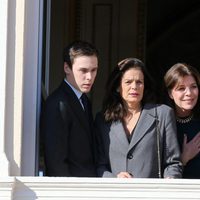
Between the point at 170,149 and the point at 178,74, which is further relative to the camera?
the point at 178,74

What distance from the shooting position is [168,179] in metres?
4.20

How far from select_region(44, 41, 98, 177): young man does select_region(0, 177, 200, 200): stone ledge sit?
0.09m

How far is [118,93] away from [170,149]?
412 millimetres

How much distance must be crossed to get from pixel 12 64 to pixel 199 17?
608 cm

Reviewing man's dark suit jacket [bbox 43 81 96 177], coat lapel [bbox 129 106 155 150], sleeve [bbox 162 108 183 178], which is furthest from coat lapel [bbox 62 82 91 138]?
sleeve [bbox 162 108 183 178]

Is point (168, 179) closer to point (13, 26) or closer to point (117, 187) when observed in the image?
point (117, 187)

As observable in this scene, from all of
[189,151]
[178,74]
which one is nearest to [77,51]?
[178,74]

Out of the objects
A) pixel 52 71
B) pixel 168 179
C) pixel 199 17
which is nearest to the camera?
pixel 168 179

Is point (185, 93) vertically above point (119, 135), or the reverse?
point (185, 93)

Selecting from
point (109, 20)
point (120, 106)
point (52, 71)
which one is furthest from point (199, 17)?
point (120, 106)

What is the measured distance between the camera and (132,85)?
434 centimetres

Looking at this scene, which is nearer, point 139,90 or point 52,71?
point 139,90

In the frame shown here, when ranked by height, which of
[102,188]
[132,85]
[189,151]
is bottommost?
[102,188]

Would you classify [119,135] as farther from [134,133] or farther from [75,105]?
[75,105]
